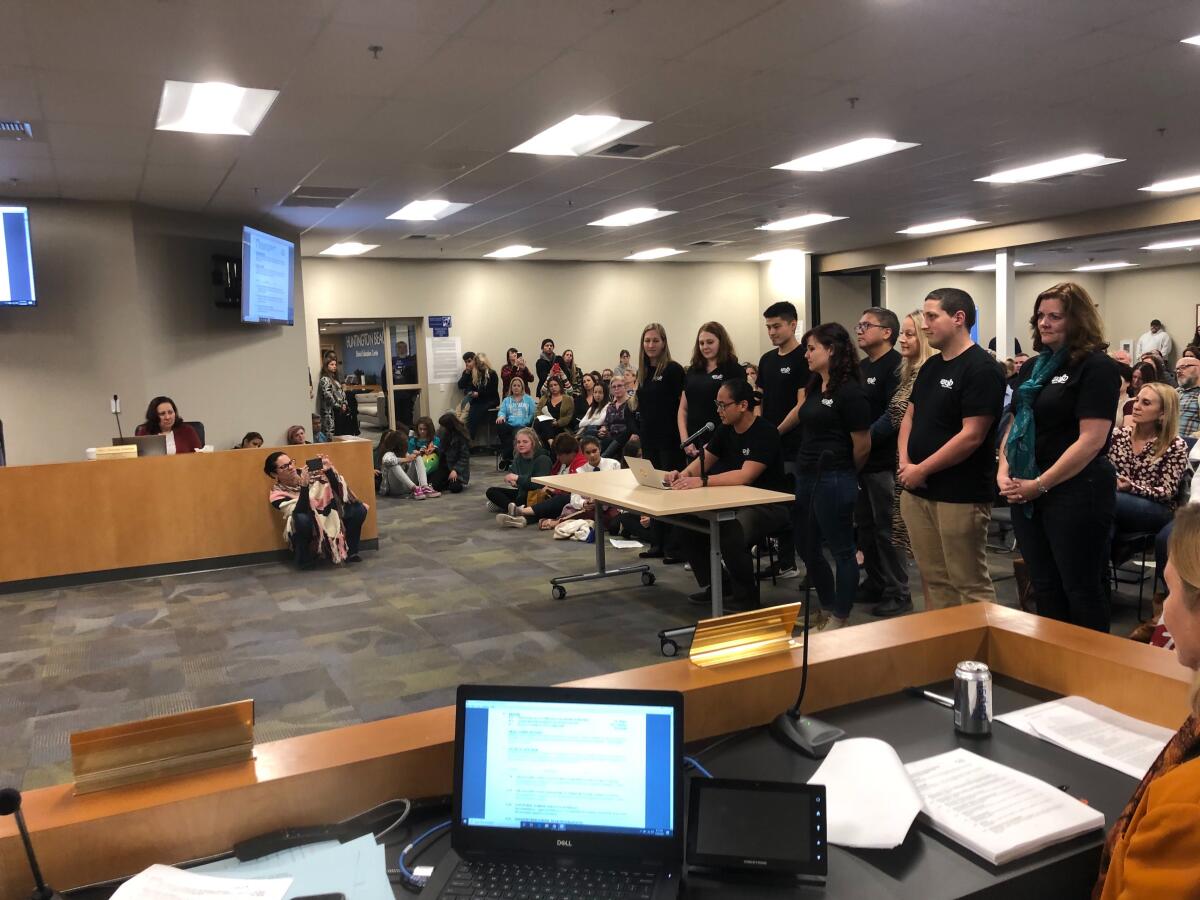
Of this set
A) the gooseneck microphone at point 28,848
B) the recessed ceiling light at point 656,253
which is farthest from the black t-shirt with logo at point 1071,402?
the recessed ceiling light at point 656,253

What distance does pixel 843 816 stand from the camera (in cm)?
132

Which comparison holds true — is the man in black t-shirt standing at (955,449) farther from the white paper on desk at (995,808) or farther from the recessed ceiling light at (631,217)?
the recessed ceiling light at (631,217)

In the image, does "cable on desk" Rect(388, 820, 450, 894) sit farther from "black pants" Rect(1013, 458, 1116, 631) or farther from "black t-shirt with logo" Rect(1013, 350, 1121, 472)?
"black t-shirt with logo" Rect(1013, 350, 1121, 472)

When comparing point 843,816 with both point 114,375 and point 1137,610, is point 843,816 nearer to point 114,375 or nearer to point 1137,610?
point 1137,610

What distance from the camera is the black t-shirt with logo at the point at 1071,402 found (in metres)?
2.96

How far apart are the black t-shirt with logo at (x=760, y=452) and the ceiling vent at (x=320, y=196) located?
433cm

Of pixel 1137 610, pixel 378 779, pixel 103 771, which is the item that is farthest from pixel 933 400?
pixel 103 771

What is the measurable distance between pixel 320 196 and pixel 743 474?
194 inches

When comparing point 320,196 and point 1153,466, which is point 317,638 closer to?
point 1153,466

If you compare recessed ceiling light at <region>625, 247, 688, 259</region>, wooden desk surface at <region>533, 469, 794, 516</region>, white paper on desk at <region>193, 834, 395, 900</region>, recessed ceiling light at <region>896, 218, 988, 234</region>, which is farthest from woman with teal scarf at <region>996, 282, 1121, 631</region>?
recessed ceiling light at <region>625, 247, 688, 259</region>

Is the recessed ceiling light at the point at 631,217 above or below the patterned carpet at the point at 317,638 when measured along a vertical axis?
above

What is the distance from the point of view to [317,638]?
450 centimetres

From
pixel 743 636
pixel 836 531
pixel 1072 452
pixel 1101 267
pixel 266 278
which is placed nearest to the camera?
pixel 743 636

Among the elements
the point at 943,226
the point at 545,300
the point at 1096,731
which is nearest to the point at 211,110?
the point at 1096,731
